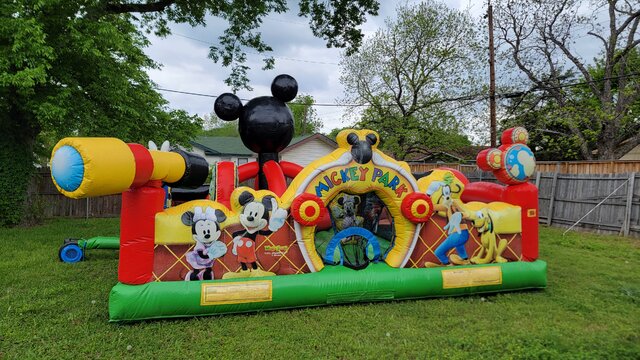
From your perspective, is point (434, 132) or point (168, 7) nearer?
point (168, 7)

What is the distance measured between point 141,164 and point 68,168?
0.60m

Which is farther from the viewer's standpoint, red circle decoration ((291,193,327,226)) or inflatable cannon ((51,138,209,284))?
red circle decoration ((291,193,327,226))

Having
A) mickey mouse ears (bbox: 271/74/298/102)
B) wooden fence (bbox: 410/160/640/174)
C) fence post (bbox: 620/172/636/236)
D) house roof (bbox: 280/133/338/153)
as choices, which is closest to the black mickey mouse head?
mickey mouse ears (bbox: 271/74/298/102)

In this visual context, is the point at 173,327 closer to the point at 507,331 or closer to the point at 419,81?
the point at 507,331

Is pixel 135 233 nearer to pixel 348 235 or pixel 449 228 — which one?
pixel 348 235

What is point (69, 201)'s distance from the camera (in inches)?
458

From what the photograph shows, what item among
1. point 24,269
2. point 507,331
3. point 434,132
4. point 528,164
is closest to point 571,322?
point 507,331

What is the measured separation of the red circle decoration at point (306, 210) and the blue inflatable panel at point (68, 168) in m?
2.11

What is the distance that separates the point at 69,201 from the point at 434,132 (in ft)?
50.7

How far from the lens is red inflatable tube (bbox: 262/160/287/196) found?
571 centimetres

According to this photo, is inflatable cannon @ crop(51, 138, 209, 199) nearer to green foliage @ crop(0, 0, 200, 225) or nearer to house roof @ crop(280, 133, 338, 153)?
green foliage @ crop(0, 0, 200, 225)

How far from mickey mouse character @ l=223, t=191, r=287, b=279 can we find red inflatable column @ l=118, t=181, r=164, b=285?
2.85 ft

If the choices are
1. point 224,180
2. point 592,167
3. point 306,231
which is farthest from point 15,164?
point 592,167

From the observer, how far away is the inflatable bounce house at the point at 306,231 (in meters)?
3.93
